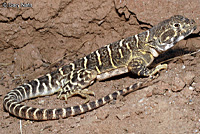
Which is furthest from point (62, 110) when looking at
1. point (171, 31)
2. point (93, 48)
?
point (171, 31)

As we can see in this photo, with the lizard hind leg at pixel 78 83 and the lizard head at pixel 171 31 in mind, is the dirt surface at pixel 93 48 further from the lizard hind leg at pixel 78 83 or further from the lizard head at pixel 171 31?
the lizard head at pixel 171 31

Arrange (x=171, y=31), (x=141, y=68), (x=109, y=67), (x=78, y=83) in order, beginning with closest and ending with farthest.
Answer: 1. (x=171, y=31)
2. (x=141, y=68)
3. (x=78, y=83)
4. (x=109, y=67)

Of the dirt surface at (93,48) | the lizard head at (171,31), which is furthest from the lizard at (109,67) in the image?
the dirt surface at (93,48)

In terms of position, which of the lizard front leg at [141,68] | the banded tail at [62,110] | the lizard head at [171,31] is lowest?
the banded tail at [62,110]

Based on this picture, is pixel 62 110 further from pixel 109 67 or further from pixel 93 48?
pixel 93 48

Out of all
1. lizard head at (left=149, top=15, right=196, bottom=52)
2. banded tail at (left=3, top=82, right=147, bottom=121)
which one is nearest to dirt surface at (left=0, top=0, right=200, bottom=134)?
banded tail at (left=3, top=82, right=147, bottom=121)

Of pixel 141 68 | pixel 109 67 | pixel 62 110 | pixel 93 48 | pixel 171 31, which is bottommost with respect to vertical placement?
pixel 62 110

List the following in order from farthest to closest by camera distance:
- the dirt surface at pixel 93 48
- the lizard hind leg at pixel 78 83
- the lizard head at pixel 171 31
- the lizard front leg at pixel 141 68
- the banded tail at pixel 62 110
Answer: the lizard hind leg at pixel 78 83 → the lizard front leg at pixel 141 68 → the lizard head at pixel 171 31 → the banded tail at pixel 62 110 → the dirt surface at pixel 93 48
